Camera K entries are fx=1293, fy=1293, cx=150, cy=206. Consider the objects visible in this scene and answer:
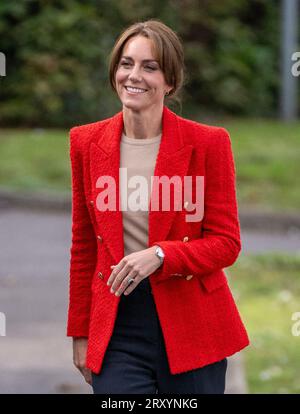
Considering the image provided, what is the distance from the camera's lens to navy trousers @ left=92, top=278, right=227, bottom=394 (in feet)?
13.0

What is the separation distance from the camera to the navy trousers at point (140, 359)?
3971mm

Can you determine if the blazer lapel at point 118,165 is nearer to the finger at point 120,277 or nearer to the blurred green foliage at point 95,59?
the finger at point 120,277

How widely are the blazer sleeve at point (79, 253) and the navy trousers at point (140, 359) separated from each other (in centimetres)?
18

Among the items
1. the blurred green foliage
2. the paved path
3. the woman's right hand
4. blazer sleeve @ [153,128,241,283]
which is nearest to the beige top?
blazer sleeve @ [153,128,241,283]

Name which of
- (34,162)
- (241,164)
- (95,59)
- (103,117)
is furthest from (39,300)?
(95,59)

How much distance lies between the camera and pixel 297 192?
47.6 ft

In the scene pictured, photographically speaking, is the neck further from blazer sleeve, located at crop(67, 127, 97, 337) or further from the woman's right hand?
the woman's right hand

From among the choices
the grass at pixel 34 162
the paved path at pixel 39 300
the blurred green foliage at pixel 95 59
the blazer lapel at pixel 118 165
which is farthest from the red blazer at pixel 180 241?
the blurred green foliage at pixel 95 59

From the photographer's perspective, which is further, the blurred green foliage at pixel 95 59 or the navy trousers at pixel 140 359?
the blurred green foliage at pixel 95 59

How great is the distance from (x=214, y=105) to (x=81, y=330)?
16.4 m

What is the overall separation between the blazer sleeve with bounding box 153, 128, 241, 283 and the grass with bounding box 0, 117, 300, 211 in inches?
389

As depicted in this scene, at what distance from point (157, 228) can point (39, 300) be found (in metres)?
5.54

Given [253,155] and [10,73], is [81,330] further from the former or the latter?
[10,73]
